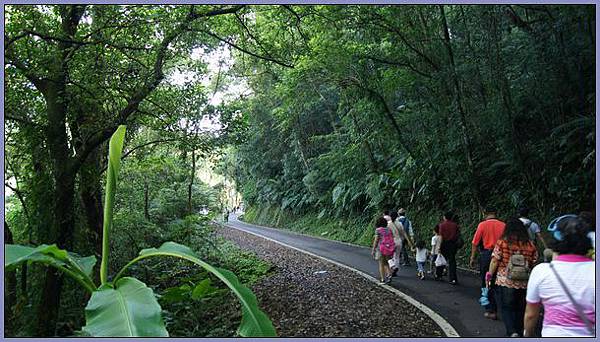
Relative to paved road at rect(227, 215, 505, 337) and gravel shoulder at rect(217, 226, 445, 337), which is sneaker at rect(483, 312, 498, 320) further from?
gravel shoulder at rect(217, 226, 445, 337)

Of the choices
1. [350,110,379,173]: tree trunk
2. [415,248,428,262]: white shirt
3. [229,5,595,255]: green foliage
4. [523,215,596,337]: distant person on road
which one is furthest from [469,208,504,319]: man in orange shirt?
[350,110,379,173]: tree trunk

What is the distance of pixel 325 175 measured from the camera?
77.4 ft

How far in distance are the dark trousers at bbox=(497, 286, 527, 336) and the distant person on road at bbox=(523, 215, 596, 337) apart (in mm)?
2058

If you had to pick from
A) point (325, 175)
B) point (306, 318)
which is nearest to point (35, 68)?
point (306, 318)

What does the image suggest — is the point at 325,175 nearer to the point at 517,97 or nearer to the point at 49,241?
the point at 517,97

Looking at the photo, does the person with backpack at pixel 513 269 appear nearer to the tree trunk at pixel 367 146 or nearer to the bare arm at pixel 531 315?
the bare arm at pixel 531 315

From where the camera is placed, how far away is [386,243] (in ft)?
28.7

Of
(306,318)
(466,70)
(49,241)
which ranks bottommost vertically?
(306,318)

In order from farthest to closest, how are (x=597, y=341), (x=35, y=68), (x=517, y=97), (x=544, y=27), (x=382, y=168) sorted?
(x=382, y=168)
(x=517, y=97)
(x=544, y=27)
(x=35, y=68)
(x=597, y=341)

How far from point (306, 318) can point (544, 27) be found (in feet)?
28.0

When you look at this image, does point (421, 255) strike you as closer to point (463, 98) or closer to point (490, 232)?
point (490, 232)

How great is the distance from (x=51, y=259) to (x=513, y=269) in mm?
4553

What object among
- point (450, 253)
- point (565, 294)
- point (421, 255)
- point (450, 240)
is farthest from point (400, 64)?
point (565, 294)

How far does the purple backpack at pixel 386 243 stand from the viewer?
8758 mm
